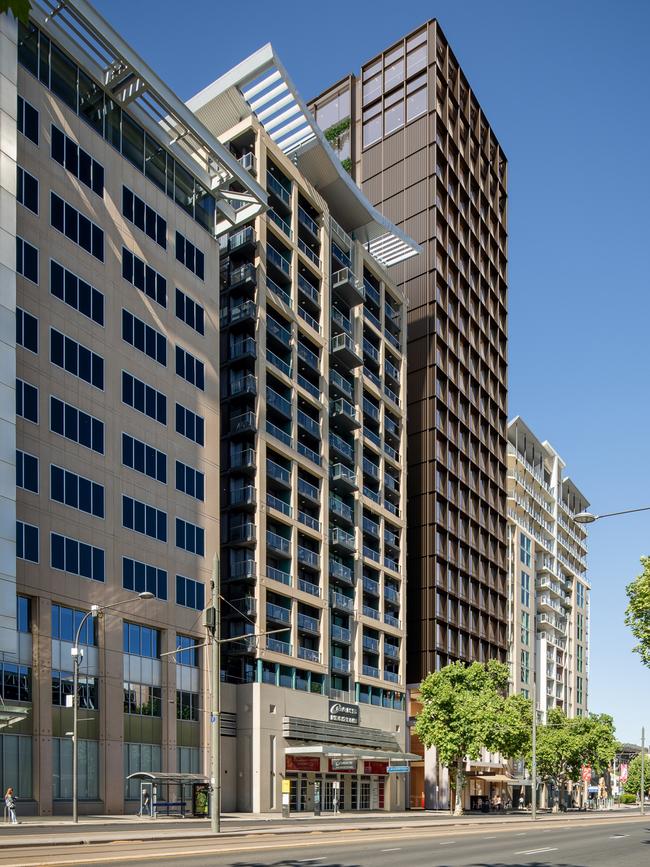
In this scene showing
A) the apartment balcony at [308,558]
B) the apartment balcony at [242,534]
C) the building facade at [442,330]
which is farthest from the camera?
the building facade at [442,330]

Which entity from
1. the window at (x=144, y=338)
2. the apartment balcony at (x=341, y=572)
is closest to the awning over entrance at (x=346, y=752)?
the apartment balcony at (x=341, y=572)

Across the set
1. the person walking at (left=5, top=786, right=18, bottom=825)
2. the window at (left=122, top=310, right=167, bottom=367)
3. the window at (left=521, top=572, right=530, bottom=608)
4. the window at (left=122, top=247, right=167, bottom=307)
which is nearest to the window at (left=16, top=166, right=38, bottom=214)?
the window at (left=122, top=247, right=167, bottom=307)

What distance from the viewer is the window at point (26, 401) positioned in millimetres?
50219

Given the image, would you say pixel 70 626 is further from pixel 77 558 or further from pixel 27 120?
pixel 27 120

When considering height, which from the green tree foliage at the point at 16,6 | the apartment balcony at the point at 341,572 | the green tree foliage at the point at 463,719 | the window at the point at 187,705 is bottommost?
the green tree foliage at the point at 463,719

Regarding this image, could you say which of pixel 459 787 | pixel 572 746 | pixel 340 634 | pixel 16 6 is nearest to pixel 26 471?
pixel 340 634

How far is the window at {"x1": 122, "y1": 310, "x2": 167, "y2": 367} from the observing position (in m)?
59.2

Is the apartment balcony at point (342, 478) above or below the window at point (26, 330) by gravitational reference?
below

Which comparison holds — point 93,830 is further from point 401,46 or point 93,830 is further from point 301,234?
point 401,46

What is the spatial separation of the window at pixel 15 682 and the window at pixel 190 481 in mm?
16456

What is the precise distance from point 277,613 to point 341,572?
36.6 ft

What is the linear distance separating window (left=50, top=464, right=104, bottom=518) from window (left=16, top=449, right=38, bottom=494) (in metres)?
1.27

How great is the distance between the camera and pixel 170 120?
212ft

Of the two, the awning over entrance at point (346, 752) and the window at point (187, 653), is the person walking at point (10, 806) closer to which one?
the window at point (187, 653)
